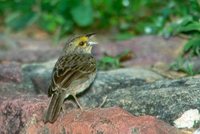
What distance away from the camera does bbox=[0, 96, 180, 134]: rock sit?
504cm

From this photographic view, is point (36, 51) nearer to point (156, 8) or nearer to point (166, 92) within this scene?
point (156, 8)

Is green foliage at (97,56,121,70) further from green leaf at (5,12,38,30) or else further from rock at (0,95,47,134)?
green leaf at (5,12,38,30)

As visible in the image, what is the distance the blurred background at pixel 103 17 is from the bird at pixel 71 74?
1.16 metres

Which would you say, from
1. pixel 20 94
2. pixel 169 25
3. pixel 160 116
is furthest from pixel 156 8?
pixel 160 116

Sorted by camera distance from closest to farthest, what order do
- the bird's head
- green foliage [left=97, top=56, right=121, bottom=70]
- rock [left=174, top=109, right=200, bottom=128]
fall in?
rock [left=174, top=109, right=200, bottom=128]
the bird's head
green foliage [left=97, top=56, right=121, bottom=70]

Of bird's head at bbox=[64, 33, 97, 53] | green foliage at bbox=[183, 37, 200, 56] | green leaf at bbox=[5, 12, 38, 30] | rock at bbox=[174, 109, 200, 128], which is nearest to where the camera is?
rock at bbox=[174, 109, 200, 128]

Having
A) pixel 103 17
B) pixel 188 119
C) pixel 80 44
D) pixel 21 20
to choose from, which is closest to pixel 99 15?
pixel 103 17

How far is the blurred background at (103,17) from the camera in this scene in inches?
347

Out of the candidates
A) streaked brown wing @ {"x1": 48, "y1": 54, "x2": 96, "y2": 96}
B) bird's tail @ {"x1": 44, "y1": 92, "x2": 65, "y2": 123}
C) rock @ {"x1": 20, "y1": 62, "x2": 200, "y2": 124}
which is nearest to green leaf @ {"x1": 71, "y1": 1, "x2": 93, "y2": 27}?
rock @ {"x1": 20, "y1": 62, "x2": 200, "y2": 124}

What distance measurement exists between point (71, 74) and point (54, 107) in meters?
0.65

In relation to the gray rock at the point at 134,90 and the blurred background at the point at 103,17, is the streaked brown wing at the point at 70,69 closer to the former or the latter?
the gray rock at the point at 134,90

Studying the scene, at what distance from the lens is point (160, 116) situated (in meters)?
5.46

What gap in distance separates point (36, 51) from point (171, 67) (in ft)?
6.95

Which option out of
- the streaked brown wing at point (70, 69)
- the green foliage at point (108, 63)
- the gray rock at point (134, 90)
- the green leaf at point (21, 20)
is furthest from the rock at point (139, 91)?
the green leaf at point (21, 20)
